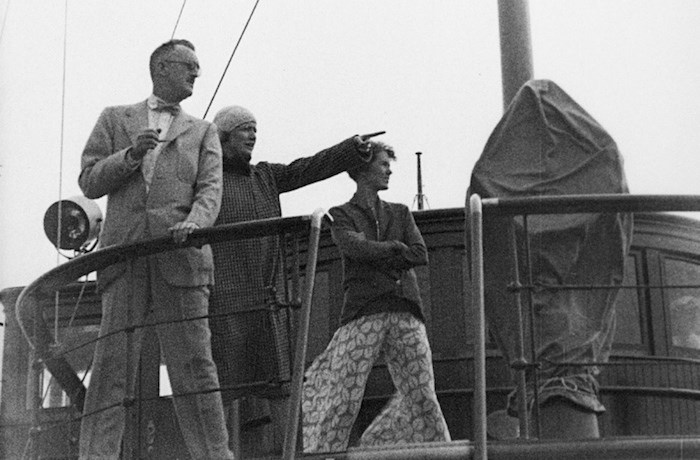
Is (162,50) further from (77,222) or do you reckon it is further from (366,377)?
(77,222)

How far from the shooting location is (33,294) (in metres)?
5.92

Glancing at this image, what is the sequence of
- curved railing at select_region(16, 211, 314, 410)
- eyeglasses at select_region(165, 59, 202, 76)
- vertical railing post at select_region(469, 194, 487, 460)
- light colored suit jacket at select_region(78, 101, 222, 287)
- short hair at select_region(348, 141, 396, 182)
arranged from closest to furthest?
vertical railing post at select_region(469, 194, 487, 460)
curved railing at select_region(16, 211, 314, 410)
light colored suit jacket at select_region(78, 101, 222, 287)
eyeglasses at select_region(165, 59, 202, 76)
short hair at select_region(348, 141, 396, 182)

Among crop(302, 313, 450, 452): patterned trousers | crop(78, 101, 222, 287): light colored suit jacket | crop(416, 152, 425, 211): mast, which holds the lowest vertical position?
crop(302, 313, 450, 452): patterned trousers

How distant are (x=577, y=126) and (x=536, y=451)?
135 cm

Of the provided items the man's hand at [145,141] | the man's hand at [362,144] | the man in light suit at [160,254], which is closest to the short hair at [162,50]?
the man in light suit at [160,254]

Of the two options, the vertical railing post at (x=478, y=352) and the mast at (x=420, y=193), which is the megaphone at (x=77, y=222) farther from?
the vertical railing post at (x=478, y=352)

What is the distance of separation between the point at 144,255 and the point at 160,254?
7 cm

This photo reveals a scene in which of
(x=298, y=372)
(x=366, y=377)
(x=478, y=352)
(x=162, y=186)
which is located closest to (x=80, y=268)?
(x=162, y=186)

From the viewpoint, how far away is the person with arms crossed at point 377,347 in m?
5.55

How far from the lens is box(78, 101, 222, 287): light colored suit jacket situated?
5680 mm

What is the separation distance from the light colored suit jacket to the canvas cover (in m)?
1.06

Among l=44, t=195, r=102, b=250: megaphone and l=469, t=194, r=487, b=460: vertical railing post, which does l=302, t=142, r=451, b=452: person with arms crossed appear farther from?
l=44, t=195, r=102, b=250: megaphone

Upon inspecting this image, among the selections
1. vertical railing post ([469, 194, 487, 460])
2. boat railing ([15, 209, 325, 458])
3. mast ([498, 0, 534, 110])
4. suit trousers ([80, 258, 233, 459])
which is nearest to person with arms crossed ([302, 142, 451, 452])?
boat railing ([15, 209, 325, 458])

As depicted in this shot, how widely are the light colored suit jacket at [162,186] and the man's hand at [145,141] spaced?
0.26 ft
